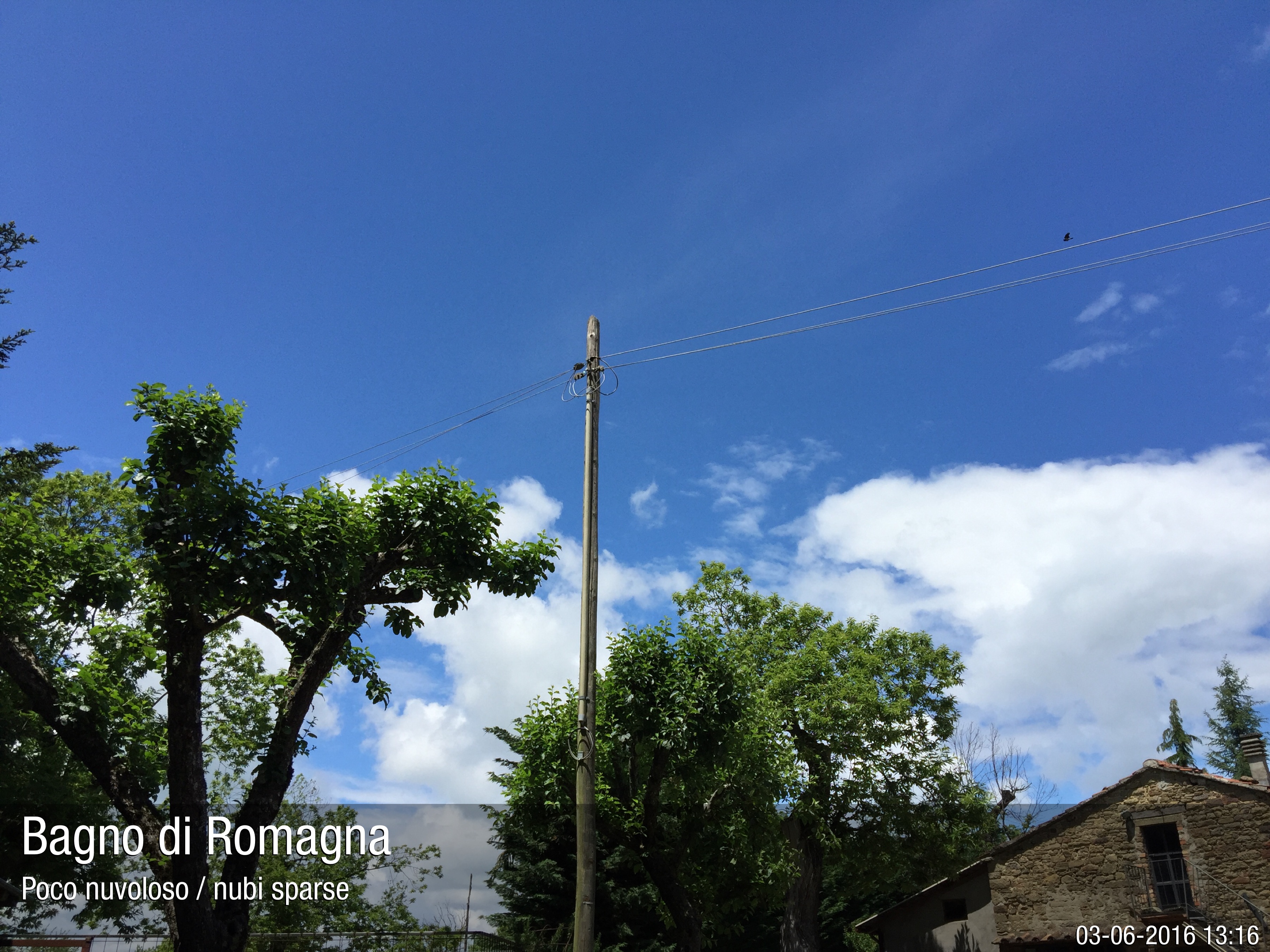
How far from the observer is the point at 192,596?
399 inches

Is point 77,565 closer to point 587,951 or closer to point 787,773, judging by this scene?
point 587,951

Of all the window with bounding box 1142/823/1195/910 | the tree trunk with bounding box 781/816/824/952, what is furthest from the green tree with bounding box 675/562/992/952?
the window with bounding box 1142/823/1195/910

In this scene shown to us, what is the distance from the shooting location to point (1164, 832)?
20.9 metres

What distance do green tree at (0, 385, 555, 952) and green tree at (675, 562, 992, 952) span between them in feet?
53.5

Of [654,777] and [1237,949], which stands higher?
[654,777]

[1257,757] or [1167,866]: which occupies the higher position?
[1257,757]

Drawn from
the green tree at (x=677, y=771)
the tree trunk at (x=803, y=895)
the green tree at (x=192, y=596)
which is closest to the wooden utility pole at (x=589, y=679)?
the green tree at (x=192, y=596)

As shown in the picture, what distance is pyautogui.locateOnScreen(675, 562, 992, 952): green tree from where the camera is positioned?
2770cm

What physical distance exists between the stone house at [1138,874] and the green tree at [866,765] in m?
4.51

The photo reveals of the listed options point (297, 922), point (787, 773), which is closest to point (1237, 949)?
point (787, 773)

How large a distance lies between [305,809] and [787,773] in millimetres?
16970

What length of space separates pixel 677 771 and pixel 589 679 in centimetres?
797

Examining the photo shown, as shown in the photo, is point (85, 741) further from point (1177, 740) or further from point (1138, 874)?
point (1177, 740)

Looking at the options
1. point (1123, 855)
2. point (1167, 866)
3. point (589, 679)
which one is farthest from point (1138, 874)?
point (589, 679)
